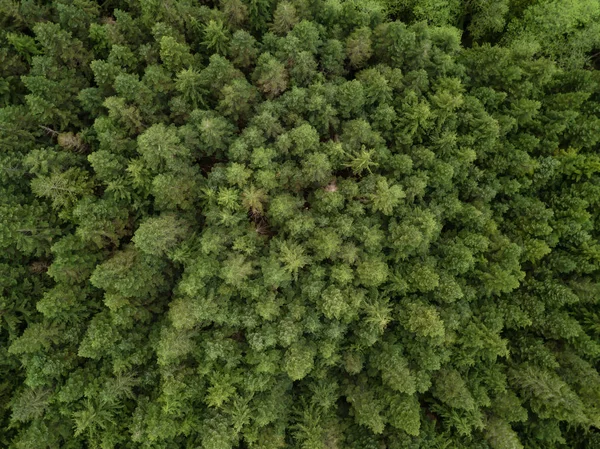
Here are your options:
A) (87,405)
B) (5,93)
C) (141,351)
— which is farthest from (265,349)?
(5,93)

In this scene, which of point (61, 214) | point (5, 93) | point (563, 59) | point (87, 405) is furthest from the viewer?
point (563, 59)

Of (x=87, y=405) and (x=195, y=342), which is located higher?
(x=195, y=342)

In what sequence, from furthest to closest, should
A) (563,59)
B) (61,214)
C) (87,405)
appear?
1. (563,59)
2. (61,214)
3. (87,405)

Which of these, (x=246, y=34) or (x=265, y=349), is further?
(x=246, y=34)

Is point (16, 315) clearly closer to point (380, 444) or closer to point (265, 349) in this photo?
point (265, 349)

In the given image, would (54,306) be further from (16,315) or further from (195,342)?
(195,342)

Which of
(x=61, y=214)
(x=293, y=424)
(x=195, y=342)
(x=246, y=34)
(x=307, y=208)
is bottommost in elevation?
(x=293, y=424)
